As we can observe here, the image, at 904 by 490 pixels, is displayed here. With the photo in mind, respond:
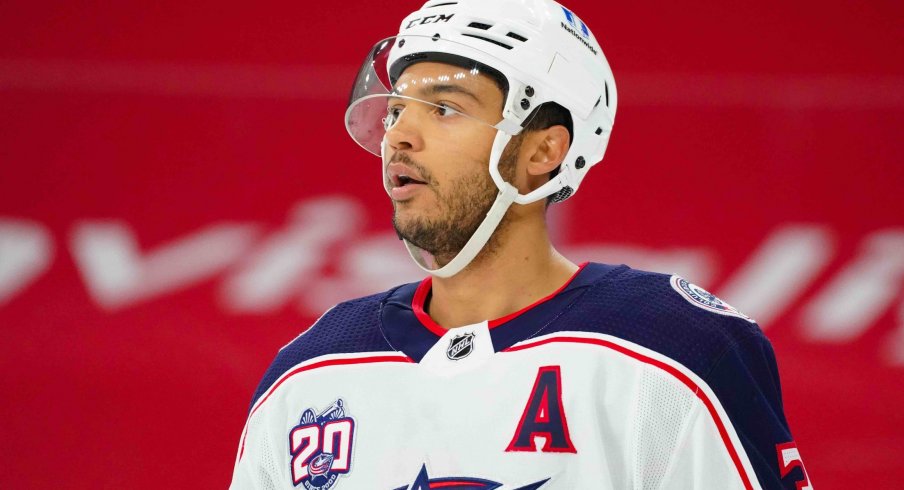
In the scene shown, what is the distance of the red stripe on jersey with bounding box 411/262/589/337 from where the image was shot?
Answer: 5.12ft

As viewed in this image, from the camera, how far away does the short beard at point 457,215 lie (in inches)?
61.8

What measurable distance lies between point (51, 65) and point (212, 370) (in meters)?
0.90

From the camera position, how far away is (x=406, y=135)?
62.0 inches

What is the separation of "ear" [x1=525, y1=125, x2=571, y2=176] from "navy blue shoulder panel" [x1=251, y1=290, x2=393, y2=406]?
284 millimetres

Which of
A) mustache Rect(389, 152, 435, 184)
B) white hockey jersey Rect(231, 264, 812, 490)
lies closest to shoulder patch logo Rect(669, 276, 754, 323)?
white hockey jersey Rect(231, 264, 812, 490)

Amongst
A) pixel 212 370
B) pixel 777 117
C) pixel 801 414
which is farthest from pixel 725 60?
pixel 212 370

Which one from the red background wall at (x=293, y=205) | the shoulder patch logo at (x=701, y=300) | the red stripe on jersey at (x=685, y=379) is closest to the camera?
the red stripe on jersey at (x=685, y=379)

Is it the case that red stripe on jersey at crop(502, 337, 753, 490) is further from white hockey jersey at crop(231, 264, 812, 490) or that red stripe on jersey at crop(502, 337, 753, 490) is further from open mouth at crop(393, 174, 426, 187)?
open mouth at crop(393, 174, 426, 187)

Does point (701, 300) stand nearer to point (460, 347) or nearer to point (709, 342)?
point (709, 342)

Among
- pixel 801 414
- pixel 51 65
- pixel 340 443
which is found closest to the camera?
pixel 340 443

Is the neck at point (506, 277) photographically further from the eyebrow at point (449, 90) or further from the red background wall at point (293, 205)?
the red background wall at point (293, 205)

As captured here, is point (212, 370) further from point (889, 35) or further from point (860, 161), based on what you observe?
point (889, 35)

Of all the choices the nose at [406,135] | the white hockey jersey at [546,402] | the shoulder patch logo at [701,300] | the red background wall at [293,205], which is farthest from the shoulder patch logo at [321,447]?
the red background wall at [293,205]

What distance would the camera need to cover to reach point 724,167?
3045mm
